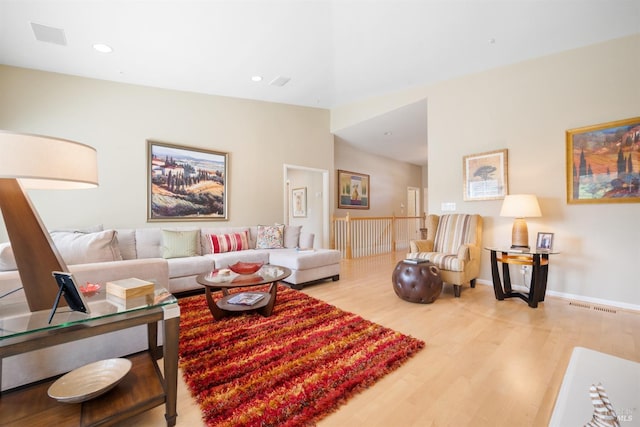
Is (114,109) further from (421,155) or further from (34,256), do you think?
(421,155)

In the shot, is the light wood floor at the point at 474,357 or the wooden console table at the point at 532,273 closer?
the light wood floor at the point at 474,357

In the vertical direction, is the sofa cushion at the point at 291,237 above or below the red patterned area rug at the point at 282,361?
above

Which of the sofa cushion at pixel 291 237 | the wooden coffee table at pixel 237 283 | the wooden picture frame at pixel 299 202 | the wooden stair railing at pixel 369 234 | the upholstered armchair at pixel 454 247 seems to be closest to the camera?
the wooden coffee table at pixel 237 283

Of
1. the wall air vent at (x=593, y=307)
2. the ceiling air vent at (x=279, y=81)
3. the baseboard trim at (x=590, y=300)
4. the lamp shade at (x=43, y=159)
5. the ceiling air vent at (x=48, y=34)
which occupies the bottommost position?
the wall air vent at (x=593, y=307)

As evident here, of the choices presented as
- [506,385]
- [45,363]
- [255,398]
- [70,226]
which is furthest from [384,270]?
[70,226]

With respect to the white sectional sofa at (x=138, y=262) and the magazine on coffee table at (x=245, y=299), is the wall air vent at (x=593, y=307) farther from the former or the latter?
the magazine on coffee table at (x=245, y=299)

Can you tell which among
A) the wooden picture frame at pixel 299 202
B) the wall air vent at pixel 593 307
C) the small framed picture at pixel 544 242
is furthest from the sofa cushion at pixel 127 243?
the wall air vent at pixel 593 307

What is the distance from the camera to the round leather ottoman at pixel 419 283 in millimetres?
2719

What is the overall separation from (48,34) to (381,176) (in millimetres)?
6920

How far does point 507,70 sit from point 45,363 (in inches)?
201

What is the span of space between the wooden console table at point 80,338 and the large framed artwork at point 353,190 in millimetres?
5542

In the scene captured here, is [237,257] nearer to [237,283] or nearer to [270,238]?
[270,238]

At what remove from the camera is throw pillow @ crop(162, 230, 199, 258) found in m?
3.40

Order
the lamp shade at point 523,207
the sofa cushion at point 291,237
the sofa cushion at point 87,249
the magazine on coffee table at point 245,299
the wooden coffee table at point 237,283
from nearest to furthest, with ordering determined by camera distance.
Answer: the sofa cushion at point 87,249 < the wooden coffee table at point 237,283 < the magazine on coffee table at point 245,299 < the lamp shade at point 523,207 < the sofa cushion at point 291,237
